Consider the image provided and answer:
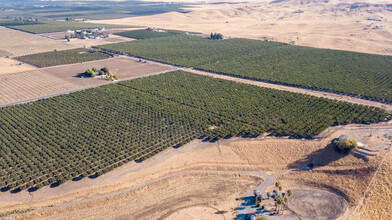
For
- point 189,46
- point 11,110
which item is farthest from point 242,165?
point 189,46

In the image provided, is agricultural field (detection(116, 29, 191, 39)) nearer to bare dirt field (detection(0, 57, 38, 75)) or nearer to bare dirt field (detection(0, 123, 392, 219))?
bare dirt field (detection(0, 57, 38, 75))

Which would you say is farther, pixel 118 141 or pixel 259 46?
pixel 259 46

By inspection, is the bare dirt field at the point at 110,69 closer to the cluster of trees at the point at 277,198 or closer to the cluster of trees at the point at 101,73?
the cluster of trees at the point at 101,73

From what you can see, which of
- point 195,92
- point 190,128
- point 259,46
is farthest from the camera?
point 259,46

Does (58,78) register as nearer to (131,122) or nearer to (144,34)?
(131,122)

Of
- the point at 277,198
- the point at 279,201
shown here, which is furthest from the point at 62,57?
the point at 279,201

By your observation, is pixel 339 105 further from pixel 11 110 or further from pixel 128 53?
pixel 128 53
